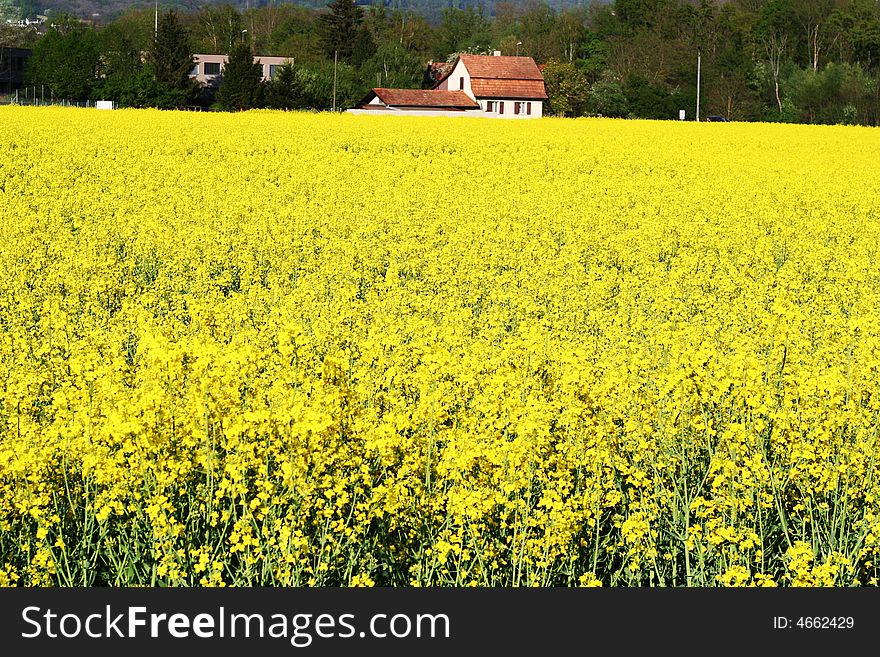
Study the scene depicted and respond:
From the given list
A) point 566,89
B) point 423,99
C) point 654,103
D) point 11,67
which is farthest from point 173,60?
point 11,67

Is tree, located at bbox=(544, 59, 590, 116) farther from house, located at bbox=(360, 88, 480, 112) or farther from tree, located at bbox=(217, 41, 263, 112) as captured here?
tree, located at bbox=(217, 41, 263, 112)

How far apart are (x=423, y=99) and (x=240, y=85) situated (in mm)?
11062

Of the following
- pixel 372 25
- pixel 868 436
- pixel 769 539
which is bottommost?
pixel 769 539

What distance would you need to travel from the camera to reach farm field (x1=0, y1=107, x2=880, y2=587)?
496 cm

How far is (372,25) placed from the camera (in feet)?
382

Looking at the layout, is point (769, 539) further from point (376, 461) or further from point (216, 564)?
point (216, 564)

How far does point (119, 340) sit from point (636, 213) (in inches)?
420

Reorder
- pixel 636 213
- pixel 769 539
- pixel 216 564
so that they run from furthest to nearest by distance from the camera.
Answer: pixel 636 213, pixel 769 539, pixel 216 564

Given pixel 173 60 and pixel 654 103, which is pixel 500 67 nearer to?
pixel 654 103

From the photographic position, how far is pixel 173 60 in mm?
68875

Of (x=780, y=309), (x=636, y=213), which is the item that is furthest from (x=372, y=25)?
(x=780, y=309)

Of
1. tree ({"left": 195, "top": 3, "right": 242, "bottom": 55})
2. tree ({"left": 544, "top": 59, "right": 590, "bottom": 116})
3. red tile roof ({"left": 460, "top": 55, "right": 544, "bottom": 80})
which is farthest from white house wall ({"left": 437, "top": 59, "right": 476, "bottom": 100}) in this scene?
tree ({"left": 195, "top": 3, "right": 242, "bottom": 55})

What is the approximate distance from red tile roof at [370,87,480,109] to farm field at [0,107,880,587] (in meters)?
51.5

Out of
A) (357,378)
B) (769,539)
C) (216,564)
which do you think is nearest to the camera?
(216,564)
